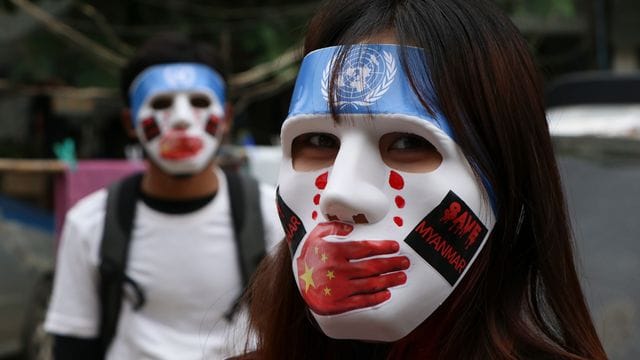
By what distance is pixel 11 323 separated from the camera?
669 cm

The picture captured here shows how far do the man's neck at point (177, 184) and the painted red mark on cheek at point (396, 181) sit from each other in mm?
1842

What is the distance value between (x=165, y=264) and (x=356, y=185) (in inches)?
68.1

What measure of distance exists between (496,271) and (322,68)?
481 mm

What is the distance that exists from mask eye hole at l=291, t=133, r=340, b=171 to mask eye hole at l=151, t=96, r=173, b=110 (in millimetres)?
1880

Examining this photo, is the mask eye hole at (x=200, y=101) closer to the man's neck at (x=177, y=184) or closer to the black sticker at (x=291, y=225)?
the man's neck at (x=177, y=184)

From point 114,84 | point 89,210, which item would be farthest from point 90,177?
point 89,210

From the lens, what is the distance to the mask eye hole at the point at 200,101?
3.53 metres

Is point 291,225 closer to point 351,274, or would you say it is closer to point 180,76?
point 351,274

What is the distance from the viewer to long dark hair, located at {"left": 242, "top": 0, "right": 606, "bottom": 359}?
1.55 metres

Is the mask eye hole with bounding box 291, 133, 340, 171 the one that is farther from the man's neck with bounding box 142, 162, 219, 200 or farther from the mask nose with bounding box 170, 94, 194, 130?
the mask nose with bounding box 170, 94, 194, 130

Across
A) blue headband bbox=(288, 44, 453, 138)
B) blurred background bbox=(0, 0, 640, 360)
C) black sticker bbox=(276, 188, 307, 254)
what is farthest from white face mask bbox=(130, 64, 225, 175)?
blue headband bbox=(288, 44, 453, 138)

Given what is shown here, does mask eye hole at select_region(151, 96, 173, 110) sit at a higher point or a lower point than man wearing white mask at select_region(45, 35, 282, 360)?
higher

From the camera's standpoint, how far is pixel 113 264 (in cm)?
305

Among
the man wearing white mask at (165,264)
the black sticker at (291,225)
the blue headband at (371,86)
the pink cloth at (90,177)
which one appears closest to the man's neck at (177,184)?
the man wearing white mask at (165,264)
